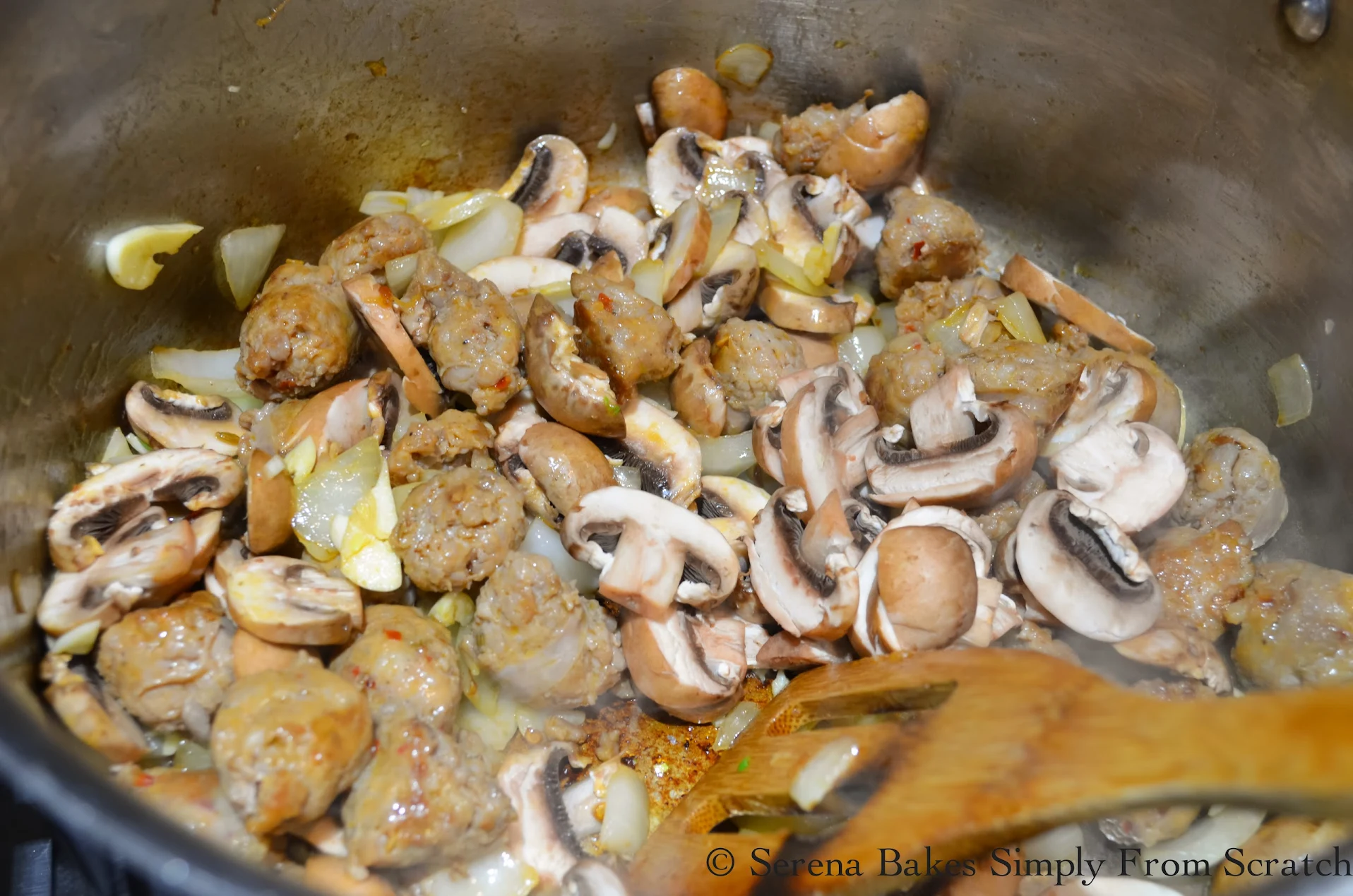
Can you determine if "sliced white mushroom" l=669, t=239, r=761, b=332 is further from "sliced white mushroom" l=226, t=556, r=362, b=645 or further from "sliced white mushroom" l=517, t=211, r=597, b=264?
"sliced white mushroom" l=226, t=556, r=362, b=645

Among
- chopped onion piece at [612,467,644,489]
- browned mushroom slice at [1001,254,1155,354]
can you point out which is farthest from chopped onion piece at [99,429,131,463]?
browned mushroom slice at [1001,254,1155,354]

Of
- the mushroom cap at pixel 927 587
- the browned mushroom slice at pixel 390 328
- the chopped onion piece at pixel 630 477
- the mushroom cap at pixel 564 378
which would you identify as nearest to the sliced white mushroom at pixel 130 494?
the browned mushroom slice at pixel 390 328

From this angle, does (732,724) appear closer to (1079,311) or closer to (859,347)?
(859,347)

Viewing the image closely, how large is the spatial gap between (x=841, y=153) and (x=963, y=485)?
1566 millimetres

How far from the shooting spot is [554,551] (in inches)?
116

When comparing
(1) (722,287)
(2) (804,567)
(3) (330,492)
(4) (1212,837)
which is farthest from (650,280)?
(4) (1212,837)

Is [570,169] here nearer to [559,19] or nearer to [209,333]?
[559,19]

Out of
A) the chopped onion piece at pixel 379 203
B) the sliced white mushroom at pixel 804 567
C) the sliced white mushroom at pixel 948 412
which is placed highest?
the chopped onion piece at pixel 379 203

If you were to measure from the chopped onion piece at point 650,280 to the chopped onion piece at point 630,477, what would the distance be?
650 mm

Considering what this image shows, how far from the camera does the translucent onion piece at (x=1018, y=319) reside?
11.3 feet

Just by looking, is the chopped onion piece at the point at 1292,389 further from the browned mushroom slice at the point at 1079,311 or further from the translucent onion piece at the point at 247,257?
the translucent onion piece at the point at 247,257

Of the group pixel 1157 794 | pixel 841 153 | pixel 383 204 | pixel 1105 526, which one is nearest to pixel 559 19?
pixel 383 204

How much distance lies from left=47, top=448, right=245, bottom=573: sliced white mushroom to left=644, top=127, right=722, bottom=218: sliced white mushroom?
6.60ft

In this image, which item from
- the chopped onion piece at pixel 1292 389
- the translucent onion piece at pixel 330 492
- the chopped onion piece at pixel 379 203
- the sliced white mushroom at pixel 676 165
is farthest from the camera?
the sliced white mushroom at pixel 676 165
